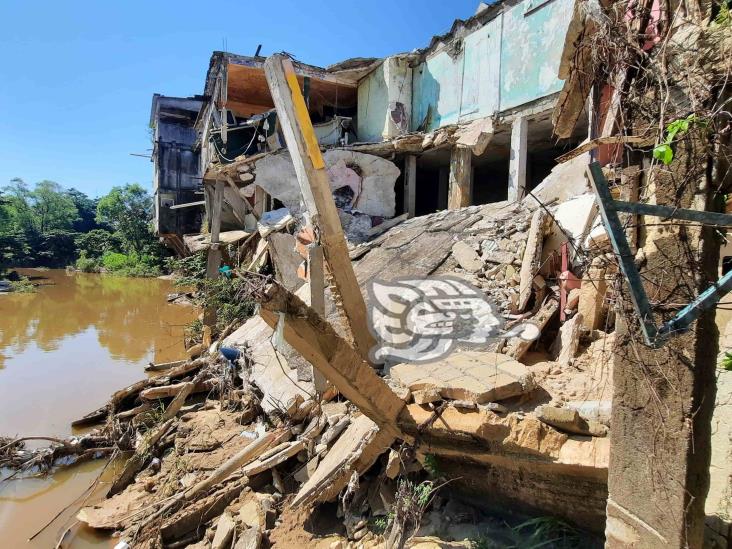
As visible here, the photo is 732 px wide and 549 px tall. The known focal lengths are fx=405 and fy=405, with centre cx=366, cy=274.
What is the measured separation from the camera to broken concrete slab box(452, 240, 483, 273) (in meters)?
6.61

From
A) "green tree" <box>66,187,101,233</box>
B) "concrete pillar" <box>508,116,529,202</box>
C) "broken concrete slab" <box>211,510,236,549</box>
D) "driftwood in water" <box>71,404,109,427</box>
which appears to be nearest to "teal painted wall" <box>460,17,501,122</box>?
"concrete pillar" <box>508,116,529,202</box>

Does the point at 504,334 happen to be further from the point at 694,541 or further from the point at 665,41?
the point at 665,41

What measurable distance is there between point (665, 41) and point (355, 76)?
1248cm

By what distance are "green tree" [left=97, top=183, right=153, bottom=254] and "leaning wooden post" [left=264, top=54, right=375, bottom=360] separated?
3031cm

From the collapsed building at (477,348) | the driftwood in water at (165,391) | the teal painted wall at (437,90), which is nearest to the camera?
the collapsed building at (477,348)

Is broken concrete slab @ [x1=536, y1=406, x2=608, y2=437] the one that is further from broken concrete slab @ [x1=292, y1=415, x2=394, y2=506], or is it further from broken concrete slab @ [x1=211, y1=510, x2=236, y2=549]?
broken concrete slab @ [x1=211, y1=510, x2=236, y2=549]

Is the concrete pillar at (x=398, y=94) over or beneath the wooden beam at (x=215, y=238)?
over

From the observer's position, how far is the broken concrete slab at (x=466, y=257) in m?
6.61

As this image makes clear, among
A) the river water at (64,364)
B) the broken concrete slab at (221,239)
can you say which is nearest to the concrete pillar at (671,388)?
the river water at (64,364)

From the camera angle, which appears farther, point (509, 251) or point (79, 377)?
point (79, 377)

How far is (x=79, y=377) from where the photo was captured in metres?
9.98

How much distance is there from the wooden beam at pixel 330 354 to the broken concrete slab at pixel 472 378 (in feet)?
1.23

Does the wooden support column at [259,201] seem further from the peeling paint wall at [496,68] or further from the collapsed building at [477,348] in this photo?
the peeling paint wall at [496,68]

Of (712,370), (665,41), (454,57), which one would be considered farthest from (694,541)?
(454,57)
